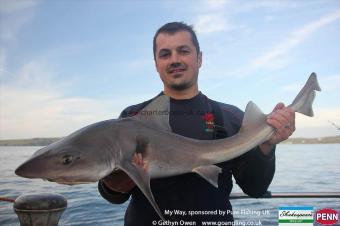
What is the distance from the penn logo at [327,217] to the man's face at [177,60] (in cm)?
188

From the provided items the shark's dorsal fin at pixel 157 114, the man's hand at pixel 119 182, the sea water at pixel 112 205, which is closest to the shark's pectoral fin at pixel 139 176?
the man's hand at pixel 119 182

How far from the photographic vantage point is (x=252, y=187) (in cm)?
275

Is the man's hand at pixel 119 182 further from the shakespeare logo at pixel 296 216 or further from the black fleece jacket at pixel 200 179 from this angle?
the shakespeare logo at pixel 296 216

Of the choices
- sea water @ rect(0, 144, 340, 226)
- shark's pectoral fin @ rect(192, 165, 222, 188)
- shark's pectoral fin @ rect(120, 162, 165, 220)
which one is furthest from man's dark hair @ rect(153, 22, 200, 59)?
sea water @ rect(0, 144, 340, 226)

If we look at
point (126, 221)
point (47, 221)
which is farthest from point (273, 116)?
point (47, 221)

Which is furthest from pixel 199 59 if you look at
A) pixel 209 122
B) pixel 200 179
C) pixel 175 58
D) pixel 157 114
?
pixel 200 179

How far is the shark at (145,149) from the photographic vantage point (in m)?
1.92

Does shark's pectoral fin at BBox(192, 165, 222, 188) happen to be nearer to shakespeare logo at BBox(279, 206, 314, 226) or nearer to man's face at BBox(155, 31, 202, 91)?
man's face at BBox(155, 31, 202, 91)

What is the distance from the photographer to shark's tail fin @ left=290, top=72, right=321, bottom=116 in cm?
267

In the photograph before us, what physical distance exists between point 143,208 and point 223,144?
2.45 feet

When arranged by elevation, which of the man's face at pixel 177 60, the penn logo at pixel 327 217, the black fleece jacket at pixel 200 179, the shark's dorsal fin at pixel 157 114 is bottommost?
the penn logo at pixel 327 217

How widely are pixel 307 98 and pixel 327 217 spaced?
1.49 m

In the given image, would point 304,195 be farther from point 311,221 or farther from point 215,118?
point 215,118

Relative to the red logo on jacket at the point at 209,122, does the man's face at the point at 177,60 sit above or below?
above
